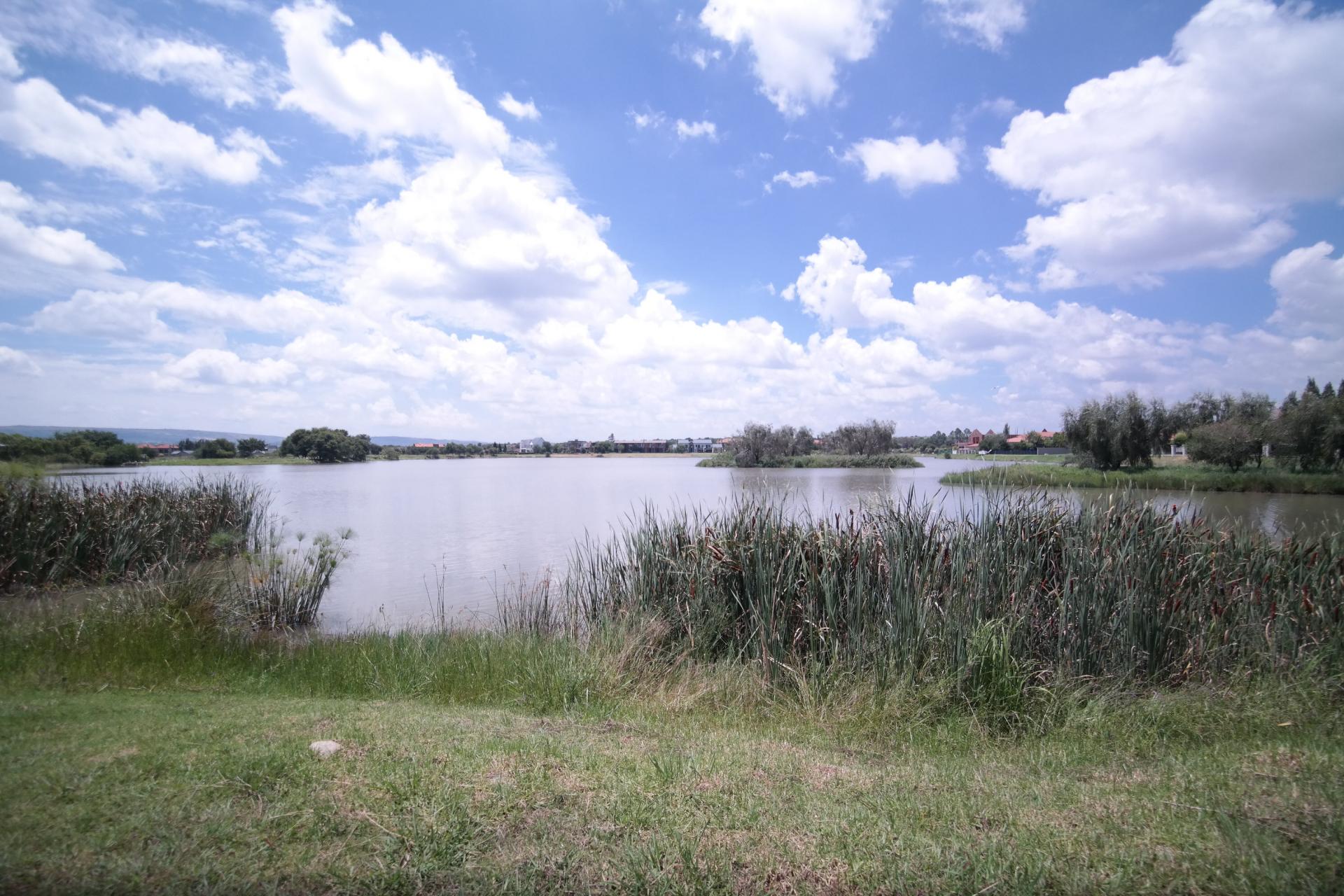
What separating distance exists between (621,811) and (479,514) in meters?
27.0

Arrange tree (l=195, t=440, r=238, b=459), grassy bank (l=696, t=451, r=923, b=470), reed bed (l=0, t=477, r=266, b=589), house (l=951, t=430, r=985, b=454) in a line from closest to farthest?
reed bed (l=0, t=477, r=266, b=589) < tree (l=195, t=440, r=238, b=459) < grassy bank (l=696, t=451, r=923, b=470) < house (l=951, t=430, r=985, b=454)

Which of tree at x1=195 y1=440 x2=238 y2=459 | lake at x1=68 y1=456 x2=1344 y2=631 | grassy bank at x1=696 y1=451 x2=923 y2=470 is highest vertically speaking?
tree at x1=195 y1=440 x2=238 y2=459

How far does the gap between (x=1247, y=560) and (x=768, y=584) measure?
20.9 feet

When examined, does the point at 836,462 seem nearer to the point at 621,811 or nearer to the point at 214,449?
A: the point at 214,449

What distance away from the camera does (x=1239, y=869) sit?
2840 mm

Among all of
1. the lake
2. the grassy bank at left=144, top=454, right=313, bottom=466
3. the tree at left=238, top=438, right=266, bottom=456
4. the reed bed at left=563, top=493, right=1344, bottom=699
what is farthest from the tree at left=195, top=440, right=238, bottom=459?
the reed bed at left=563, top=493, right=1344, bottom=699

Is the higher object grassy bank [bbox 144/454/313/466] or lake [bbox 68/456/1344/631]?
grassy bank [bbox 144/454/313/466]

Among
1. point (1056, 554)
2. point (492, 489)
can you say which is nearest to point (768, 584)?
point (1056, 554)

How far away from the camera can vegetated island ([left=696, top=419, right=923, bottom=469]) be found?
84438mm

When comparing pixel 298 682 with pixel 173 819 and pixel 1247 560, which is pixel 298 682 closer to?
pixel 173 819

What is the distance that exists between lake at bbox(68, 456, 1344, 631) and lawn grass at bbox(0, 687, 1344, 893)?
4.23 meters

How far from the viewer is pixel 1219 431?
39656mm

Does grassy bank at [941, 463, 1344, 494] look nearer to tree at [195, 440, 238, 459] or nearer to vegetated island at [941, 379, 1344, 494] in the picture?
vegetated island at [941, 379, 1344, 494]

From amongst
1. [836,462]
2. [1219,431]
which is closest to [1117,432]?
[1219,431]
